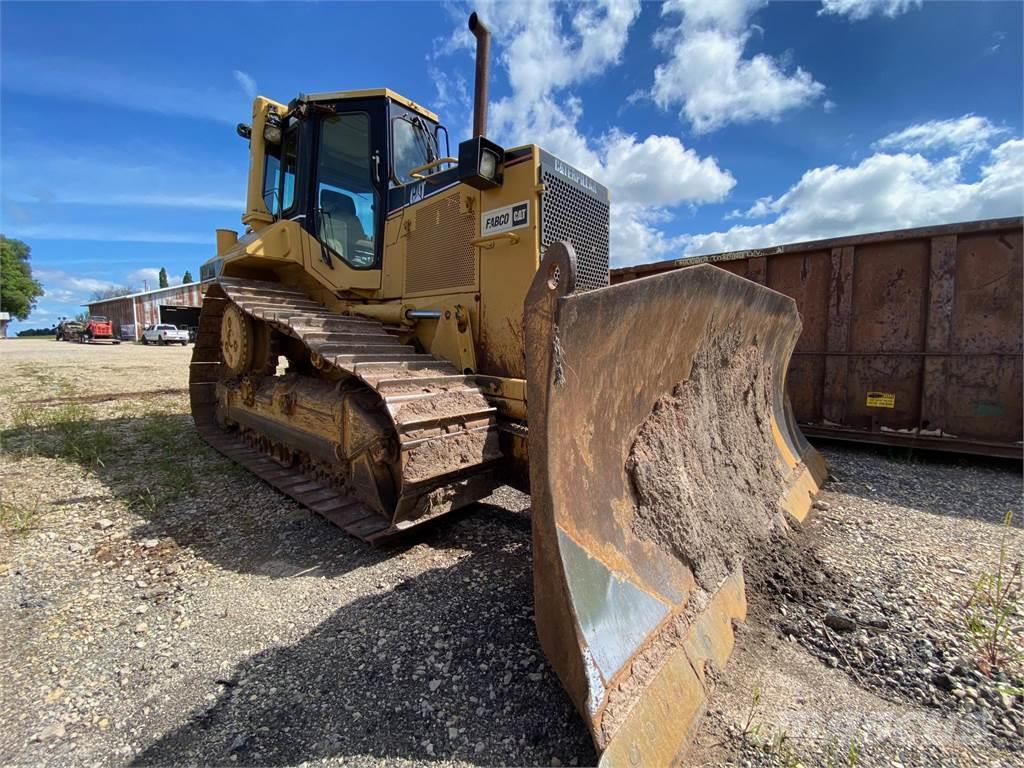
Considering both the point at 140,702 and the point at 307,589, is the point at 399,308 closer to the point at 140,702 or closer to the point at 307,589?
the point at 307,589

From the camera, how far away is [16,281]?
178 feet

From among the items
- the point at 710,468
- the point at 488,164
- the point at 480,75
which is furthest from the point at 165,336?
the point at 710,468

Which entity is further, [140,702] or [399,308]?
[399,308]

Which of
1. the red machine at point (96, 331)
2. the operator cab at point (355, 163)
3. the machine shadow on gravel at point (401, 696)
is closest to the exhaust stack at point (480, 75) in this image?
the operator cab at point (355, 163)

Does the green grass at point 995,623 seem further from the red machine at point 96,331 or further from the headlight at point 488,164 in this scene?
the red machine at point 96,331

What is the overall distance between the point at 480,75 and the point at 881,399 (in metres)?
5.13

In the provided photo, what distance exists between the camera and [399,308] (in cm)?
399

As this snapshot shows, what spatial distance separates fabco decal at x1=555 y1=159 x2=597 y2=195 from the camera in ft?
10.4

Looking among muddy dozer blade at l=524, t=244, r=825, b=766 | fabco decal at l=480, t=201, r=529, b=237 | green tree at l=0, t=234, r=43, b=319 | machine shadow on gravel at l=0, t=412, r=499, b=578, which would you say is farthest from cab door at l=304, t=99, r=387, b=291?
green tree at l=0, t=234, r=43, b=319

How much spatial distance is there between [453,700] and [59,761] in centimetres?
121

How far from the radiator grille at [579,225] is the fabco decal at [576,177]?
0.05 metres

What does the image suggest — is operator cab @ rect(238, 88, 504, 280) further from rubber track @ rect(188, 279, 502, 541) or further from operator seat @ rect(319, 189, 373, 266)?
rubber track @ rect(188, 279, 502, 541)

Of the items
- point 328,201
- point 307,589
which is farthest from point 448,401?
point 328,201

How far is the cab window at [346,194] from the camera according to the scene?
4203 mm
